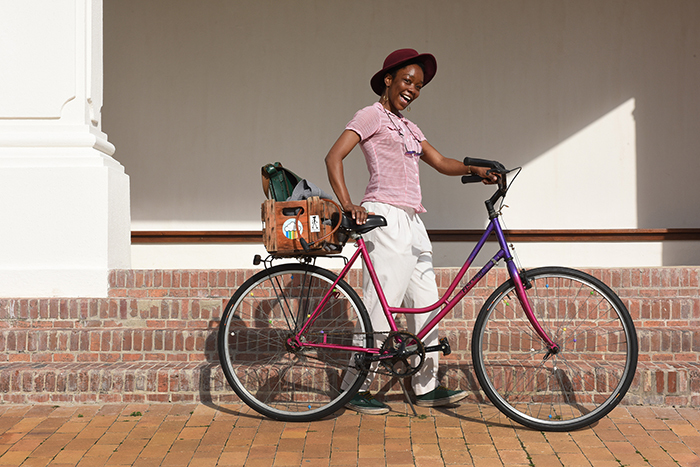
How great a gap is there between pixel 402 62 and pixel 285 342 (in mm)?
1477

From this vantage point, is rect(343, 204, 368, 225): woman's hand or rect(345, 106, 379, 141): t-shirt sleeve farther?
rect(345, 106, 379, 141): t-shirt sleeve

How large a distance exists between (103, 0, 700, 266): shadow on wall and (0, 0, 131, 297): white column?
76.6 inches

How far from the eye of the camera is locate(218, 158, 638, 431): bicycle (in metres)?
3.07

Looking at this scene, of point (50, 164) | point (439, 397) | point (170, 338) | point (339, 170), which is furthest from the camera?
point (50, 164)

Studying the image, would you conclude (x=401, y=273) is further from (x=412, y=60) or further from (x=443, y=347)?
(x=412, y=60)

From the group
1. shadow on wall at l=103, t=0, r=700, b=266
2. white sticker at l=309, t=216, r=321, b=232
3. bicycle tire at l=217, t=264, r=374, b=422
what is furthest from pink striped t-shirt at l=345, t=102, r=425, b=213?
shadow on wall at l=103, t=0, r=700, b=266

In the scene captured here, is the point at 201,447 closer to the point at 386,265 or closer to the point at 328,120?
the point at 386,265

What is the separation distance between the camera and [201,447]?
114 inches

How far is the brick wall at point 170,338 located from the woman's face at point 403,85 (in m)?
1.31

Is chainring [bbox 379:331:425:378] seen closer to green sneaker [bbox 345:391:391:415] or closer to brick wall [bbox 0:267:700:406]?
green sneaker [bbox 345:391:391:415]

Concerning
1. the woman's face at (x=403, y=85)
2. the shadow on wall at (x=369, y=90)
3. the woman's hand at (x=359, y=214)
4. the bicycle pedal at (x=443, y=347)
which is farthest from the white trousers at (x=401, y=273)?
the shadow on wall at (x=369, y=90)

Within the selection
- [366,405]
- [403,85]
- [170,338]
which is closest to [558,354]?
[366,405]

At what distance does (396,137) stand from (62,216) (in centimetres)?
227

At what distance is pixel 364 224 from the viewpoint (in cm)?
307
